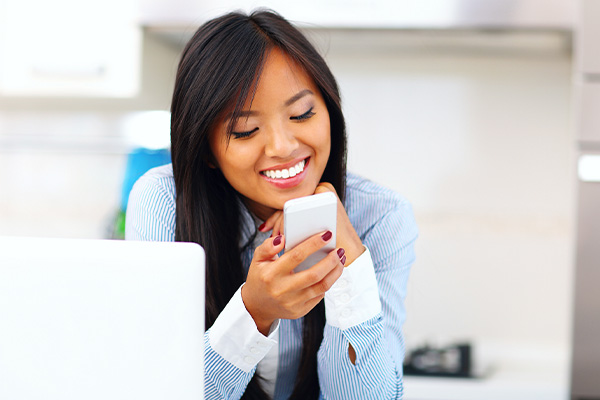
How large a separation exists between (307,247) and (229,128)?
0.33 m

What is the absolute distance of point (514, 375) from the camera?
2.29 meters

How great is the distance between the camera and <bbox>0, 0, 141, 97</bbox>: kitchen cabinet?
2305 millimetres

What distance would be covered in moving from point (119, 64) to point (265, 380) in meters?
1.36

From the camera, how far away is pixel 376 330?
3.59 feet

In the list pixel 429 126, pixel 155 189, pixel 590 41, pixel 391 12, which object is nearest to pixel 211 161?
pixel 155 189

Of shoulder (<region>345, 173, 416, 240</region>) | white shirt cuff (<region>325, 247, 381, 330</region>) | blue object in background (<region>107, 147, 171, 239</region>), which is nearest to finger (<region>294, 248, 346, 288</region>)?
white shirt cuff (<region>325, 247, 381, 330</region>)

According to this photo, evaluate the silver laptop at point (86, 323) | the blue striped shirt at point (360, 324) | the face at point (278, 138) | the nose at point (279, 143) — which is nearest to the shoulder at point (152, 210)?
the blue striped shirt at point (360, 324)

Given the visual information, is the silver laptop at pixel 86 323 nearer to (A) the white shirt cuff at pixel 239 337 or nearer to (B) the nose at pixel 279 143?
(A) the white shirt cuff at pixel 239 337

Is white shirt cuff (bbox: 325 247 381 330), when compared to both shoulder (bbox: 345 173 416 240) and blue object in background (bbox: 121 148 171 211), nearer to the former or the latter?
shoulder (bbox: 345 173 416 240)

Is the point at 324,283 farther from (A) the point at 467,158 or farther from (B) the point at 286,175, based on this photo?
(A) the point at 467,158

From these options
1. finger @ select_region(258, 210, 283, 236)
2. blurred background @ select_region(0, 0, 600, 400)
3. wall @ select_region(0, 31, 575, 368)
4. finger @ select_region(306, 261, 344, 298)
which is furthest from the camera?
wall @ select_region(0, 31, 575, 368)

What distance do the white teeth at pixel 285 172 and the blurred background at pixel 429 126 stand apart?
1094 millimetres

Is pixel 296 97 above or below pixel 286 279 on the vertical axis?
above

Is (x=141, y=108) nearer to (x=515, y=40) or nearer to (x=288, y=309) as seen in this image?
(x=515, y=40)
